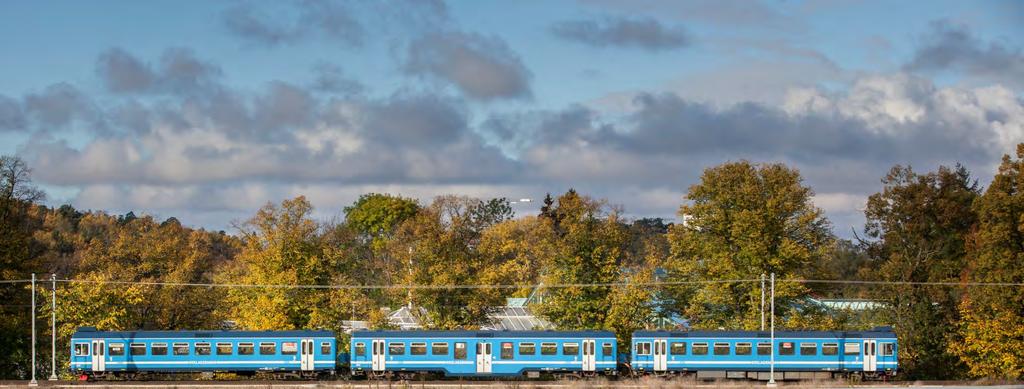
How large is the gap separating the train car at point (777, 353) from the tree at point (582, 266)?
27.2 feet

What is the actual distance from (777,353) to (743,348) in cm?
192

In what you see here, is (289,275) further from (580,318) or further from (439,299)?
(580,318)

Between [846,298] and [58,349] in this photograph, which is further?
[846,298]

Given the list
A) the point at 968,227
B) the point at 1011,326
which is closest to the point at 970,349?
Answer: the point at 1011,326

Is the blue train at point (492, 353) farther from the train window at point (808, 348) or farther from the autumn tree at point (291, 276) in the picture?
the autumn tree at point (291, 276)

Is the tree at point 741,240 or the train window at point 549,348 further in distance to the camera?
the tree at point 741,240

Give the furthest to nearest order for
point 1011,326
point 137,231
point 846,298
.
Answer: point 137,231
point 846,298
point 1011,326

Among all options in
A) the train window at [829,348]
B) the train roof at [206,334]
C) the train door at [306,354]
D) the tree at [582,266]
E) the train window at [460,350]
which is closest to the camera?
the train window at [829,348]

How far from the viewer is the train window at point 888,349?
63.3 m

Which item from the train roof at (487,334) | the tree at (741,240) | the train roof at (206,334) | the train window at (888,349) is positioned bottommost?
the train window at (888,349)

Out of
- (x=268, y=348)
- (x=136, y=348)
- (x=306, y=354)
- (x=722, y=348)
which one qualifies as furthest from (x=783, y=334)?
(x=136, y=348)

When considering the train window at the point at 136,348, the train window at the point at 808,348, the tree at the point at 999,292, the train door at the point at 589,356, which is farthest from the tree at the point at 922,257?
the train window at the point at 136,348

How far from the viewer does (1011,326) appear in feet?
220

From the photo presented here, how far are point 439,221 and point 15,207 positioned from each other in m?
29.3
